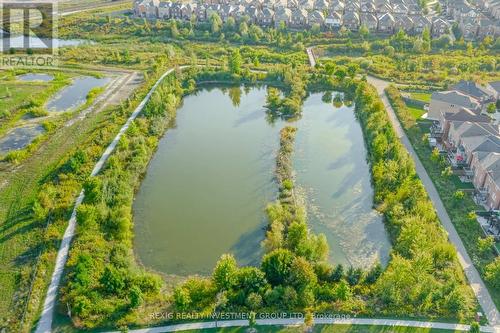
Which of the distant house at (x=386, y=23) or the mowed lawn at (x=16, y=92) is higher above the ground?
the distant house at (x=386, y=23)

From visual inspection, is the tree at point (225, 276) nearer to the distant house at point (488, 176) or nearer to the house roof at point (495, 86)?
the distant house at point (488, 176)

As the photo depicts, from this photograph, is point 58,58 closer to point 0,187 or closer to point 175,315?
point 0,187

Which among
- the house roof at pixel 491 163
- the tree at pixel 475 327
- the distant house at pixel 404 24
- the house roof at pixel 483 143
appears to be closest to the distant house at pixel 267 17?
the distant house at pixel 404 24

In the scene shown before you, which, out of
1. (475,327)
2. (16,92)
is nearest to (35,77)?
(16,92)

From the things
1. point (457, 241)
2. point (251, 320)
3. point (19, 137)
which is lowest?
point (251, 320)

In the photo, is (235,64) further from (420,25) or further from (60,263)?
(60,263)
